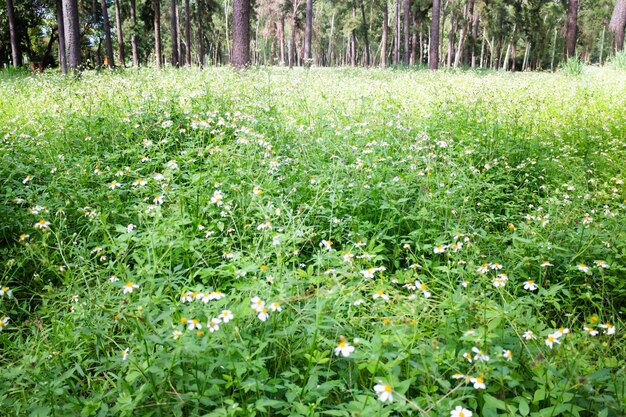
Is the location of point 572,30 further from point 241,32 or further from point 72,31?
point 72,31

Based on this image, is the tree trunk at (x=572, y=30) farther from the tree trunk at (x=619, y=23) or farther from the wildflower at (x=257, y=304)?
the wildflower at (x=257, y=304)

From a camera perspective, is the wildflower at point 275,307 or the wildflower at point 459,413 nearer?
the wildflower at point 459,413

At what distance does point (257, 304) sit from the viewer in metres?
1.89

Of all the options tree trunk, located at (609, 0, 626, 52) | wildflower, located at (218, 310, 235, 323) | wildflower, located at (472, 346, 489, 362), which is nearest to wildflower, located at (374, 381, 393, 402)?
wildflower, located at (472, 346, 489, 362)

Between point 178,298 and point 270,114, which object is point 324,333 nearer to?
point 178,298

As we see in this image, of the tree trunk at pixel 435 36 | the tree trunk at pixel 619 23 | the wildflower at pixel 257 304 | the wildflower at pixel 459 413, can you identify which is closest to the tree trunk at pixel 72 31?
the wildflower at pixel 257 304

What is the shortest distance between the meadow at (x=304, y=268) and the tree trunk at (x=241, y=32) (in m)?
4.77

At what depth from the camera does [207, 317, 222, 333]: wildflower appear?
5.73 feet

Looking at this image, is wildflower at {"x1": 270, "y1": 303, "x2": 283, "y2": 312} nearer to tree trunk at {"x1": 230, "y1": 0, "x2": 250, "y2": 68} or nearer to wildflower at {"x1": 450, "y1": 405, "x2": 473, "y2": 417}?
wildflower at {"x1": 450, "y1": 405, "x2": 473, "y2": 417}

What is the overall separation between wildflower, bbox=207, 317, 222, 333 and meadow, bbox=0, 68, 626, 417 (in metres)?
0.04

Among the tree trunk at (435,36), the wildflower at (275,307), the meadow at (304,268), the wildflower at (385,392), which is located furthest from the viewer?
the tree trunk at (435,36)

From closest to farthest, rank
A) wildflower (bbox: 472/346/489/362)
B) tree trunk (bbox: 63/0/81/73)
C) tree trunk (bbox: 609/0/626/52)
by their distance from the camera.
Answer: wildflower (bbox: 472/346/489/362) < tree trunk (bbox: 63/0/81/73) < tree trunk (bbox: 609/0/626/52)

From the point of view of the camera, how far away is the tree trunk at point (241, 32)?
33.2 feet

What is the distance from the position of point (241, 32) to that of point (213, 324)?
10.0 metres
